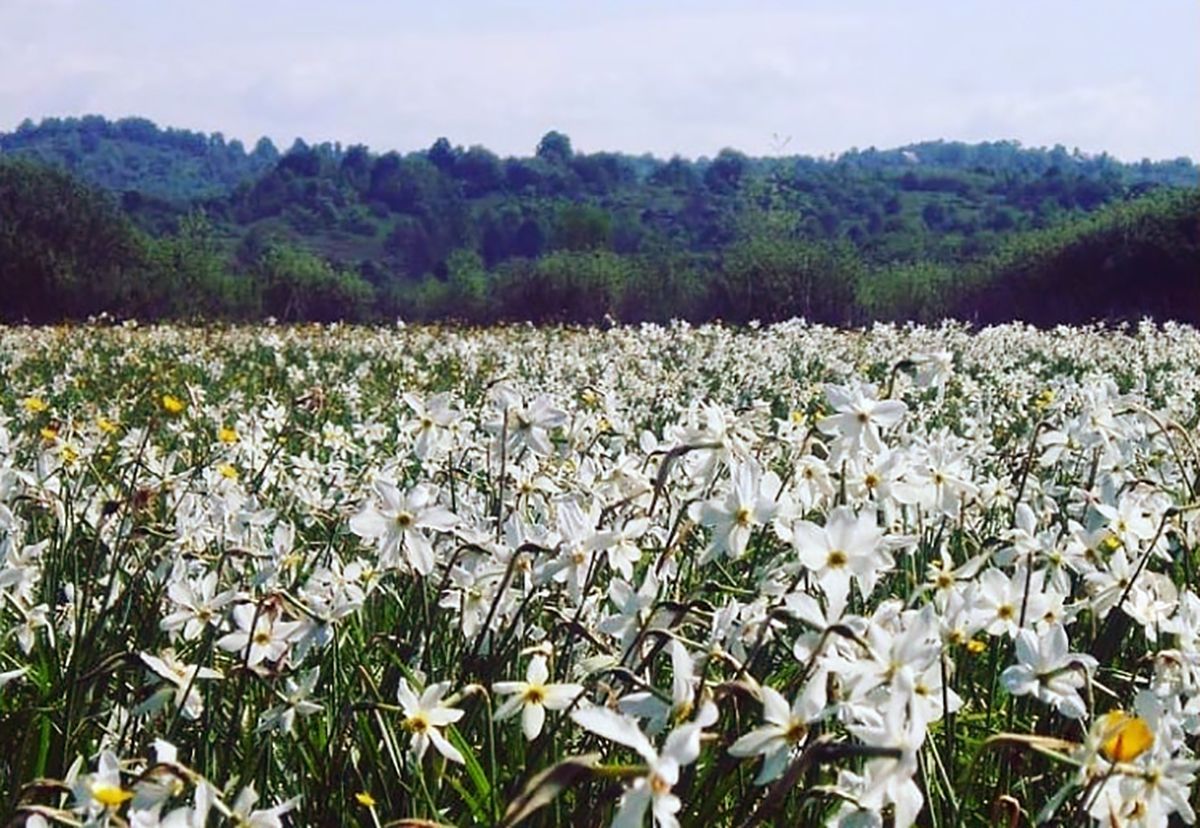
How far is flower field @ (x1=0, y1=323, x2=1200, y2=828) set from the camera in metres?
1.62

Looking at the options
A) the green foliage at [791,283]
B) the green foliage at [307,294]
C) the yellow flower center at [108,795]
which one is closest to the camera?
the yellow flower center at [108,795]

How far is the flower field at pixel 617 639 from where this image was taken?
162 centimetres

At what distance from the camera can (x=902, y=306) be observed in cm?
3138

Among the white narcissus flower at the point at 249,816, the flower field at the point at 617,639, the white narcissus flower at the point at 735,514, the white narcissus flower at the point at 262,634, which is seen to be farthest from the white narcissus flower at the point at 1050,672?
the white narcissus flower at the point at 262,634

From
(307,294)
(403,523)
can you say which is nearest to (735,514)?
(403,523)

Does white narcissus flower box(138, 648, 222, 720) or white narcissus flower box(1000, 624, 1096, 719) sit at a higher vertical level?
white narcissus flower box(1000, 624, 1096, 719)

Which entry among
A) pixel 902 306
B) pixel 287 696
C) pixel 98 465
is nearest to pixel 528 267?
pixel 902 306

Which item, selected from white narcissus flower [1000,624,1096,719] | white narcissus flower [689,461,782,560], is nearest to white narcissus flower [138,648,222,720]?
white narcissus flower [689,461,782,560]

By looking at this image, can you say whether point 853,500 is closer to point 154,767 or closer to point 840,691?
point 840,691

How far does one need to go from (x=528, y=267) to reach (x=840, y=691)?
1446 inches

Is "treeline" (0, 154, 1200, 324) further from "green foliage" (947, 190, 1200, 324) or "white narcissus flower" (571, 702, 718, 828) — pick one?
"white narcissus flower" (571, 702, 718, 828)

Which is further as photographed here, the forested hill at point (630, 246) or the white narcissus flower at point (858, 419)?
the forested hill at point (630, 246)

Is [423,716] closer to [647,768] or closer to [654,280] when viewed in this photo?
[647,768]

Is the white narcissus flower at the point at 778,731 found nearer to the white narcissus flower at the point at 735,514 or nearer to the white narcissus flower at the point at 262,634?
the white narcissus flower at the point at 735,514
